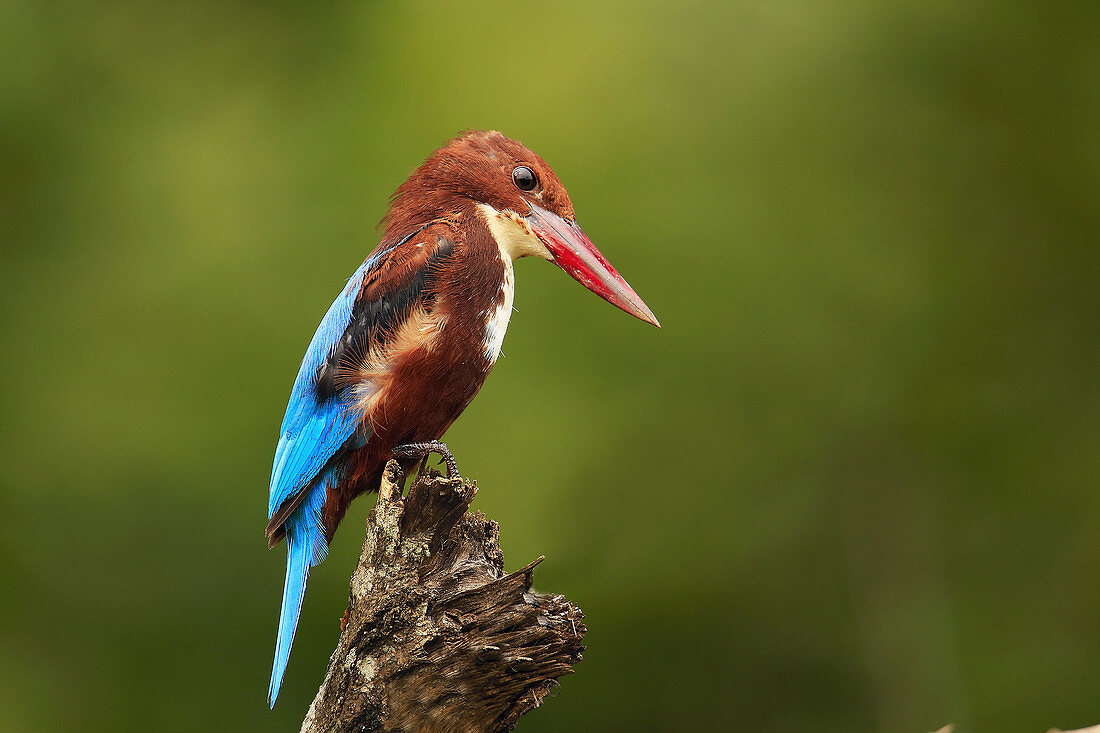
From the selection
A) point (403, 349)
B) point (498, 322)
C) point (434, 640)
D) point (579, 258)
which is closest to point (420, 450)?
point (403, 349)

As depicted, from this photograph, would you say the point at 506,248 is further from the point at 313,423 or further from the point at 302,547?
the point at 302,547

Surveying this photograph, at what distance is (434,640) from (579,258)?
3.80ft

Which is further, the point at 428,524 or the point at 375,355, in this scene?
the point at 375,355

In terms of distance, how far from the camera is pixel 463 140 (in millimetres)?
2883

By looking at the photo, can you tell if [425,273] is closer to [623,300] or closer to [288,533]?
[623,300]

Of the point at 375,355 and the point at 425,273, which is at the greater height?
the point at 425,273

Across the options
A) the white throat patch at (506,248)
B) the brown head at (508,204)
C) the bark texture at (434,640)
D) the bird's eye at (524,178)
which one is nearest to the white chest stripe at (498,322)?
the white throat patch at (506,248)

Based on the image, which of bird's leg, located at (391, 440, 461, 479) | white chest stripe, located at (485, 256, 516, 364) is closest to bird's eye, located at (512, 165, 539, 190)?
white chest stripe, located at (485, 256, 516, 364)

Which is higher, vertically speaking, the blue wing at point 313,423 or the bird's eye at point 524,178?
the bird's eye at point 524,178

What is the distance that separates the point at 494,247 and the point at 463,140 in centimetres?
40

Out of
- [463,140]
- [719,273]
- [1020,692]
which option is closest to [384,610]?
[463,140]

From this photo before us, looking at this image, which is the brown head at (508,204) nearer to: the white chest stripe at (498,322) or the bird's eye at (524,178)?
the bird's eye at (524,178)

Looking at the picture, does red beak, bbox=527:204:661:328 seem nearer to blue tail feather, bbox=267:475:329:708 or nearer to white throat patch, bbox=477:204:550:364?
white throat patch, bbox=477:204:550:364

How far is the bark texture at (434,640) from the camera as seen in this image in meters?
2.13
